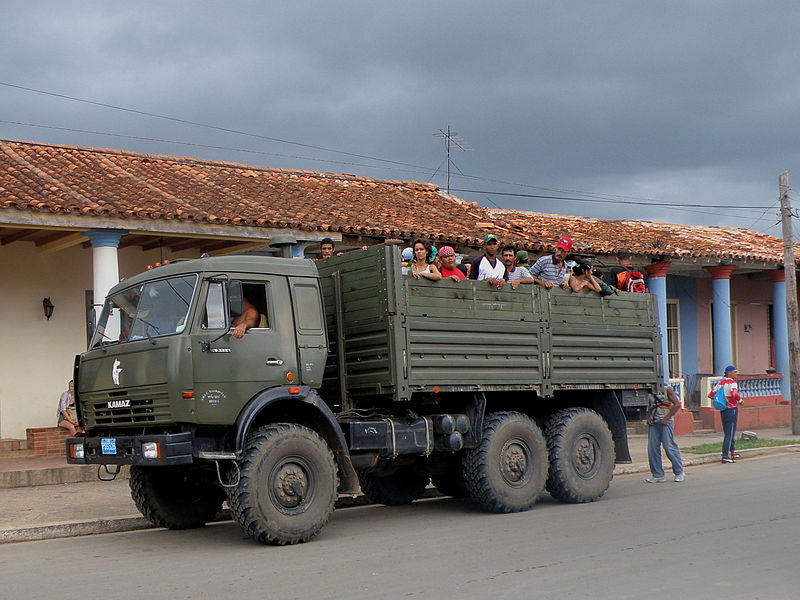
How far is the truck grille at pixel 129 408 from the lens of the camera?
8.29m

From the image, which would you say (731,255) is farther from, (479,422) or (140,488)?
(140,488)

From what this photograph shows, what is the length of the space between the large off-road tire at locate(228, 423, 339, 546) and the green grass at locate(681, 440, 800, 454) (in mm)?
9456

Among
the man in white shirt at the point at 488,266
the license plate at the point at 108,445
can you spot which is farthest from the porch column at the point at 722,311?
the license plate at the point at 108,445

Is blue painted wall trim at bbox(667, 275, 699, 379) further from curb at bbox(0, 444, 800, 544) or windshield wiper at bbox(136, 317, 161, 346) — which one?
windshield wiper at bbox(136, 317, 161, 346)

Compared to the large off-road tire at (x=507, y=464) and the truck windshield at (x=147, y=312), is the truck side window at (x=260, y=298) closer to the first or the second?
the truck windshield at (x=147, y=312)

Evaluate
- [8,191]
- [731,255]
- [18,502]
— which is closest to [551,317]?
[18,502]

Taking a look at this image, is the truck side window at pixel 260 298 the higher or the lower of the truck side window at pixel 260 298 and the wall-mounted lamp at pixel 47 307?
the lower

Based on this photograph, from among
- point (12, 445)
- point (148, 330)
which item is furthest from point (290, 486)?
point (12, 445)

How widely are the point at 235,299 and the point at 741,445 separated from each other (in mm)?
11891

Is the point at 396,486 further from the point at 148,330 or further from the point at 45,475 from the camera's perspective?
the point at 45,475

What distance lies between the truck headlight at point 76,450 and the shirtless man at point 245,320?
70.6 inches

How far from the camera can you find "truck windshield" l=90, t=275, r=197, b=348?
8.53 meters

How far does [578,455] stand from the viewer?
1105 cm

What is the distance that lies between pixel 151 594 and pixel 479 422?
4.39 meters
